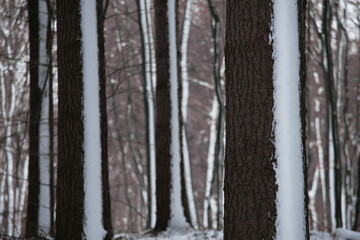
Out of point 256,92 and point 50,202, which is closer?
point 256,92

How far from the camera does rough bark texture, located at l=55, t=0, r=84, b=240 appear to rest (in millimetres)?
5676

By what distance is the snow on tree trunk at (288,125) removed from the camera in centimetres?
402

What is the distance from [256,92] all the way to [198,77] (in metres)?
16.7

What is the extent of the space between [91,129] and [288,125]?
266 cm

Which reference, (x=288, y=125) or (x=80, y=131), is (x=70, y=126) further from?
(x=288, y=125)

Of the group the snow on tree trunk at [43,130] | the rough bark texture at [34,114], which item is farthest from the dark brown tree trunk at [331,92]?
the rough bark texture at [34,114]

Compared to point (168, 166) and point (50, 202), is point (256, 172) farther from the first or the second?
point (50, 202)

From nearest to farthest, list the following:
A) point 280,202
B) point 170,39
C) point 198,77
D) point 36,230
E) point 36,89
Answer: point 280,202 < point 36,230 < point 36,89 < point 170,39 < point 198,77

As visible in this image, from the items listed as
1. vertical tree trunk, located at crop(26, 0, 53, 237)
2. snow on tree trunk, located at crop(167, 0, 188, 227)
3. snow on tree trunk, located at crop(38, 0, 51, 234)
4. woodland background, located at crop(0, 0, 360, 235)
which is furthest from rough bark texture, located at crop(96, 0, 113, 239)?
snow on tree trunk, located at crop(167, 0, 188, 227)

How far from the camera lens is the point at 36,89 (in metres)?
8.30

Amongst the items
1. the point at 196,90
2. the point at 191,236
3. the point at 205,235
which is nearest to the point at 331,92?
the point at 205,235

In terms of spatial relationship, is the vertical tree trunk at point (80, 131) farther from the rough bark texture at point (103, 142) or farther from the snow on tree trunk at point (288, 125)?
the snow on tree trunk at point (288, 125)

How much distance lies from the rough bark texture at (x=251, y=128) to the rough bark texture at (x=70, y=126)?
87.5 inches

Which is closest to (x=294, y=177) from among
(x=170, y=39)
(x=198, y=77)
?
(x=170, y=39)
